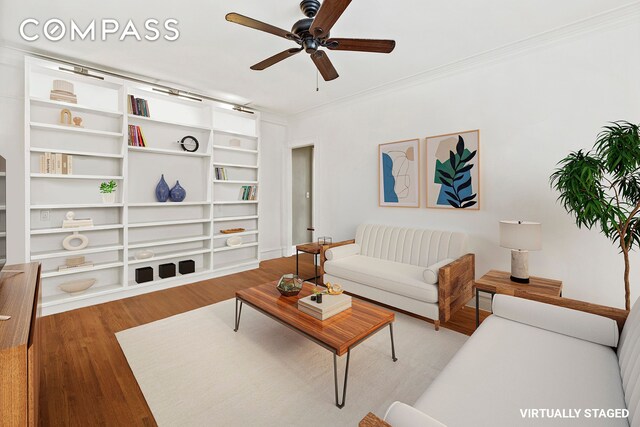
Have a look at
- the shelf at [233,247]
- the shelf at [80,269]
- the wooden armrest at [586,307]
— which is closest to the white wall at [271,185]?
the shelf at [233,247]

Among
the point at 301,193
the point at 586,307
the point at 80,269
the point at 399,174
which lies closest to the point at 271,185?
the point at 301,193

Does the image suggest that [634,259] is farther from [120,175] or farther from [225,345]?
[120,175]

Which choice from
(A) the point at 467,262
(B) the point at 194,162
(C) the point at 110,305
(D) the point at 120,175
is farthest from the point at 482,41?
(C) the point at 110,305

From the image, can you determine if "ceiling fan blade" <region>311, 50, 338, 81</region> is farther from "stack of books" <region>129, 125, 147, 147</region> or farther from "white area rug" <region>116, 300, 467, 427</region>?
"stack of books" <region>129, 125, 147, 147</region>

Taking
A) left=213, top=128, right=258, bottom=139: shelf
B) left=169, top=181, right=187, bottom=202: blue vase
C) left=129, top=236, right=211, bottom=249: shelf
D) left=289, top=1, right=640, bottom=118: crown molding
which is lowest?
left=129, top=236, right=211, bottom=249: shelf

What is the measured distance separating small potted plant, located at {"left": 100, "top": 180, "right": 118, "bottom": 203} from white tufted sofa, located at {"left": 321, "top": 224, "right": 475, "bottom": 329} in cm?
273

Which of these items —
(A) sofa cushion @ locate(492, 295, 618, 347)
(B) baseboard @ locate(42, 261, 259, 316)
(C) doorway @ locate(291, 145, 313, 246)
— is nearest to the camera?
(A) sofa cushion @ locate(492, 295, 618, 347)

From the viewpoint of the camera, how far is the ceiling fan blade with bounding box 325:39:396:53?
2016mm

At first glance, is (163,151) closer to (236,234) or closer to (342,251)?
(236,234)

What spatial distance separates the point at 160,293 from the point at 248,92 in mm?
3100

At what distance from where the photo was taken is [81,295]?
3.19m

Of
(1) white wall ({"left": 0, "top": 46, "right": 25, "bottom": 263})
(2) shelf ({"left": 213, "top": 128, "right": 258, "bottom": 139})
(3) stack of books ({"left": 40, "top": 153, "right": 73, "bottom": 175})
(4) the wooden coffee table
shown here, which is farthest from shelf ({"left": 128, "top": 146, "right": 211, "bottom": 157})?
(4) the wooden coffee table

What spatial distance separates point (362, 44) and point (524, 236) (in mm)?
2044

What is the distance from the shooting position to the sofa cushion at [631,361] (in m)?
0.98
